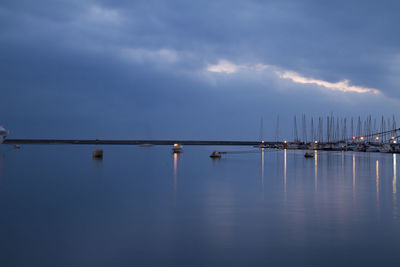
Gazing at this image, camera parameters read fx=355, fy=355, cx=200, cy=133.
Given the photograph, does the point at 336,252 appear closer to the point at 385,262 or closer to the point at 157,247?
the point at 385,262

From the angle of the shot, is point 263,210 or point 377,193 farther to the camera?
point 377,193

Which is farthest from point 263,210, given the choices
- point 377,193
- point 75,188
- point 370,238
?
point 75,188

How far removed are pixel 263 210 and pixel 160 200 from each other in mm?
5479

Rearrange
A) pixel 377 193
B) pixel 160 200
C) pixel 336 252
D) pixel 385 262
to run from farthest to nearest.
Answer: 1. pixel 377 193
2. pixel 160 200
3. pixel 336 252
4. pixel 385 262

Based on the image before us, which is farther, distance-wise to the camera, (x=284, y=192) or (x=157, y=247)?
(x=284, y=192)

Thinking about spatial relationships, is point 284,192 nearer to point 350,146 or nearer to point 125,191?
point 125,191

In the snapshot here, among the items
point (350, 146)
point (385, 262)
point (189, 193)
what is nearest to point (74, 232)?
point (385, 262)

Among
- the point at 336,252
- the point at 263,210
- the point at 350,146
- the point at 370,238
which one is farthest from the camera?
the point at 350,146

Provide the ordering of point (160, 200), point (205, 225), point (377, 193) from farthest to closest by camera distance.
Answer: point (377, 193)
point (160, 200)
point (205, 225)

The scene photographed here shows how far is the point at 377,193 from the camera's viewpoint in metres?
20.0

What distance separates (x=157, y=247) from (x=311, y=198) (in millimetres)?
11011

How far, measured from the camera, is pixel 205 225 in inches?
473

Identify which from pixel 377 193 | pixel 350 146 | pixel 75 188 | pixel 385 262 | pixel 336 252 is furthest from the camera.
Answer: pixel 350 146

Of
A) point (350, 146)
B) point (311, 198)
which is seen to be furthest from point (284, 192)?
point (350, 146)
